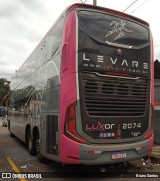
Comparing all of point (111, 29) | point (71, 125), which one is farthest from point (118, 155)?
point (111, 29)

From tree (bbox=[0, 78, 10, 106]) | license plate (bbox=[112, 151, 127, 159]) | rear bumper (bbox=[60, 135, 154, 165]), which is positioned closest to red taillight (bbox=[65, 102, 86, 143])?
rear bumper (bbox=[60, 135, 154, 165])

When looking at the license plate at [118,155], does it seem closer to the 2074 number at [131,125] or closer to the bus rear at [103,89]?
the bus rear at [103,89]

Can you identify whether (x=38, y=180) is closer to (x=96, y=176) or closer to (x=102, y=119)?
(x=96, y=176)

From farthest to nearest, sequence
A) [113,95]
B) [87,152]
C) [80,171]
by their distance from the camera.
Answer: [80,171] → [113,95] → [87,152]

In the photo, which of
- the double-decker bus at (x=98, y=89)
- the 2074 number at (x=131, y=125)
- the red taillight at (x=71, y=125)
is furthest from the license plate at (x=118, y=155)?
the red taillight at (x=71, y=125)

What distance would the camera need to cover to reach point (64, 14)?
24.3 feet

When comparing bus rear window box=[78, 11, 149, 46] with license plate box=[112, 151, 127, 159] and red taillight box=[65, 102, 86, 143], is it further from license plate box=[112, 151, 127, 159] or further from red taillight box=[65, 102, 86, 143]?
license plate box=[112, 151, 127, 159]

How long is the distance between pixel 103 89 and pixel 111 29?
4.95 feet

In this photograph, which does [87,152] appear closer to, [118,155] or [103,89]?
[118,155]

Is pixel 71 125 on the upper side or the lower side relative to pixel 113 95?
lower

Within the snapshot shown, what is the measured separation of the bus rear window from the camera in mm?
7148

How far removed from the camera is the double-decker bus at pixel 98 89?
678 cm

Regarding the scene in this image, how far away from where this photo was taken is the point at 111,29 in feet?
24.4

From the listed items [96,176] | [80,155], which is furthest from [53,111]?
[96,176]
